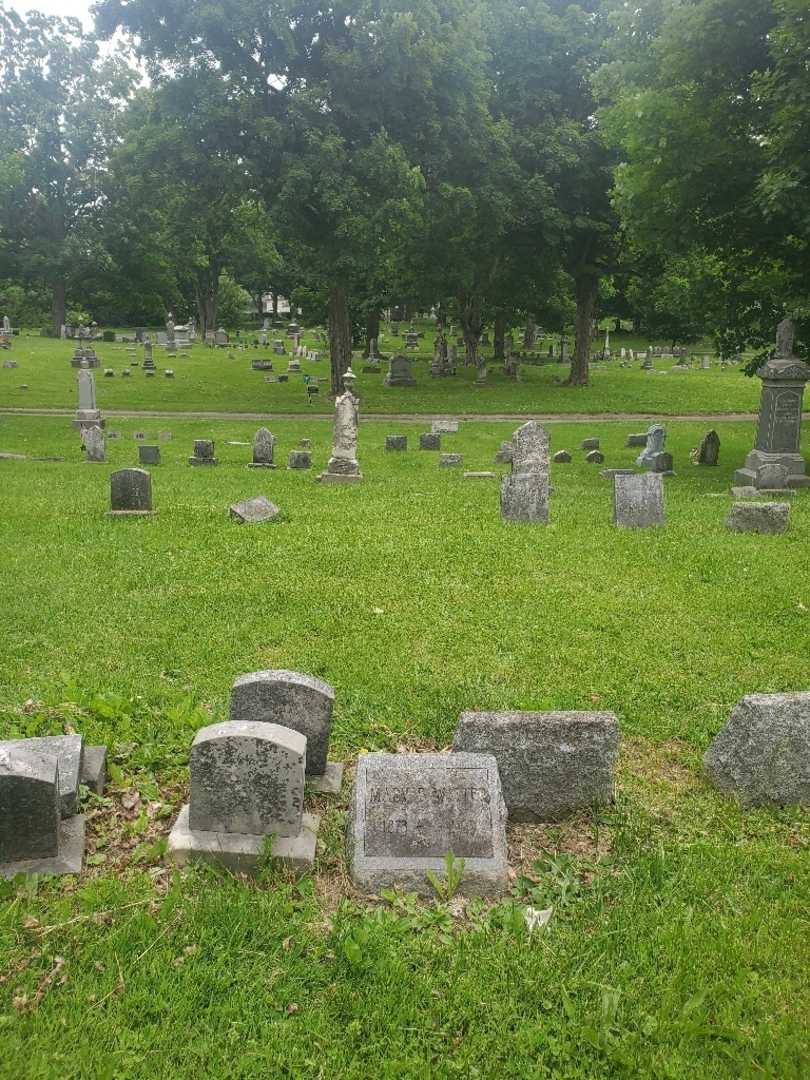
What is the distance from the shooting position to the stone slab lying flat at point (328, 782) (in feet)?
17.5

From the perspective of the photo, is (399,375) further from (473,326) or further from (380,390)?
(473,326)

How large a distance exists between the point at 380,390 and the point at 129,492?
23.8m

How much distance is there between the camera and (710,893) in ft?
14.7

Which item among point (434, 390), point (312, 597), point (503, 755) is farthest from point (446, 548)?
point (434, 390)

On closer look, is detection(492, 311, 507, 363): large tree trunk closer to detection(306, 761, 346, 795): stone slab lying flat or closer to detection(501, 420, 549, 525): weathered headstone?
detection(501, 420, 549, 525): weathered headstone

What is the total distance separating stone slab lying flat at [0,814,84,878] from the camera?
14.7 ft

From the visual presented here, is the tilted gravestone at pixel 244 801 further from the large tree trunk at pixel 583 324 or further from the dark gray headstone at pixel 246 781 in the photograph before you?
the large tree trunk at pixel 583 324

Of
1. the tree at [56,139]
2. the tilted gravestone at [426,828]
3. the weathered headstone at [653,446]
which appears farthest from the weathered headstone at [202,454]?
the tree at [56,139]

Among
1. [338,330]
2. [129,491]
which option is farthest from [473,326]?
[129,491]

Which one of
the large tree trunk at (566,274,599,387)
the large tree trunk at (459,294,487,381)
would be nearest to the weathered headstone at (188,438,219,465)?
the large tree trunk at (459,294,487,381)

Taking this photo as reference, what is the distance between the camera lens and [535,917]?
4.30 meters

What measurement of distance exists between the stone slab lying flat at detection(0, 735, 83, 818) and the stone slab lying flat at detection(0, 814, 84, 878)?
0.11 meters

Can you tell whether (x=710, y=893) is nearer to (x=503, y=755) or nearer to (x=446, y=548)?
(x=503, y=755)

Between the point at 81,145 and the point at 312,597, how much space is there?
52.4 m
